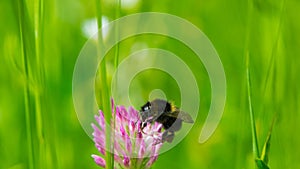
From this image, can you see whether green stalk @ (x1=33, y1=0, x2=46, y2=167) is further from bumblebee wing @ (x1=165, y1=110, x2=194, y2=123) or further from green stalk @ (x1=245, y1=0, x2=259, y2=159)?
green stalk @ (x1=245, y1=0, x2=259, y2=159)

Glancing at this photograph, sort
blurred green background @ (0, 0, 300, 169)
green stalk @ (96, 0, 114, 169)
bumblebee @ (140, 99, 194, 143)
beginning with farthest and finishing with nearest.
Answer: blurred green background @ (0, 0, 300, 169) → bumblebee @ (140, 99, 194, 143) → green stalk @ (96, 0, 114, 169)

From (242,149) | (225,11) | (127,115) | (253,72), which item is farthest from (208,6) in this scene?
(127,115)

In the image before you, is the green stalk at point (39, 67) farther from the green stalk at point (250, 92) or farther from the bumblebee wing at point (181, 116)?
the green stalk at point (250, 92)

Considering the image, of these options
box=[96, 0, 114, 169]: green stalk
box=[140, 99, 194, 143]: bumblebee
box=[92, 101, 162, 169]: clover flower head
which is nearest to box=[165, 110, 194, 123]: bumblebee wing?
box=[140, 99, 194, 143]: bumblebee

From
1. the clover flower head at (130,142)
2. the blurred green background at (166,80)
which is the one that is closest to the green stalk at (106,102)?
the clover flower head at (130,142)

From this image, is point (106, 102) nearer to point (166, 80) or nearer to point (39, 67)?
point (39, 67)

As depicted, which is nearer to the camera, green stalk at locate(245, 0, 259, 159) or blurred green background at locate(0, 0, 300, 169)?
green stalk at locate(245, 0, 259, 159)

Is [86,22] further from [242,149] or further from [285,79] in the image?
[242,149]

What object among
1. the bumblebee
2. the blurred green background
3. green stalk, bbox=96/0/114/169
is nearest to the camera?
green stalk, bbox=96/0/114/169
